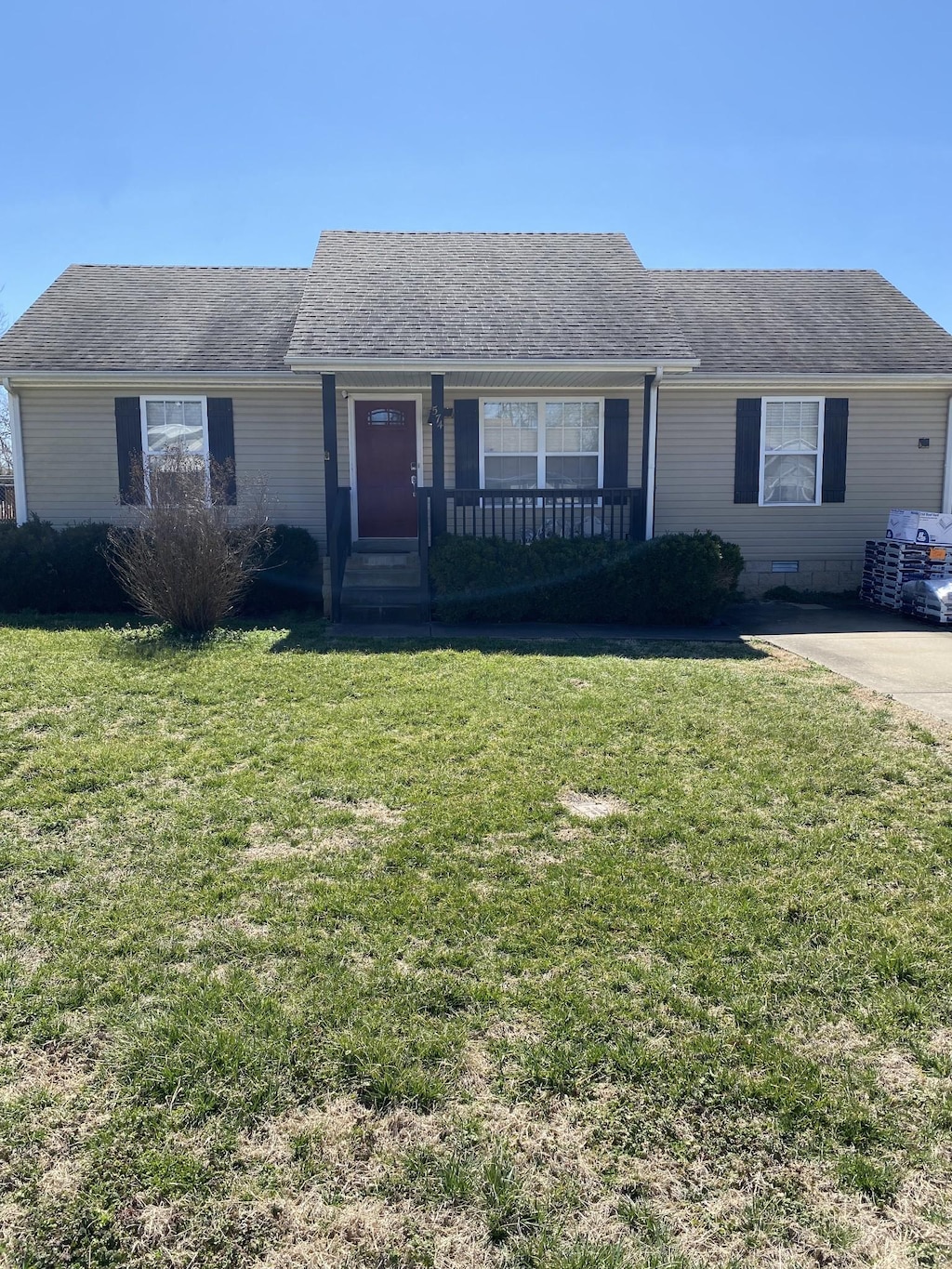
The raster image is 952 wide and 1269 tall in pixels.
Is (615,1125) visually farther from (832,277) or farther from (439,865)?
(832,277)

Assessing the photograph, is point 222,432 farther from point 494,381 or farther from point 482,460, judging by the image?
point 494,381

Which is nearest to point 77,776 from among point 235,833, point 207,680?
point 235,833

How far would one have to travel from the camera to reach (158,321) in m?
13.7

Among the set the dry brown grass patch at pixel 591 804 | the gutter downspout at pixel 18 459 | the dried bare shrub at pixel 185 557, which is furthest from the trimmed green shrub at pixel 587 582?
the gutter downspout at pixel 18 459

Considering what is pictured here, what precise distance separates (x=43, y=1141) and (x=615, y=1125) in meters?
1.58

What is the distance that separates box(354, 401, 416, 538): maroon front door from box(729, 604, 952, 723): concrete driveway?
5.05 metres

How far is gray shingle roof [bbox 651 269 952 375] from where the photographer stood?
1297 cm

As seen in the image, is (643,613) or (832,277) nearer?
(643,613)

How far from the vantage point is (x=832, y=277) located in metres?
16.2

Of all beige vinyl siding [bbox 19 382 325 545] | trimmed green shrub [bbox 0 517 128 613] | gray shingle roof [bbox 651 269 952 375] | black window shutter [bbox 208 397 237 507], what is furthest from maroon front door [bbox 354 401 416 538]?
gray shingle roof [bbox 651 269 952 375]

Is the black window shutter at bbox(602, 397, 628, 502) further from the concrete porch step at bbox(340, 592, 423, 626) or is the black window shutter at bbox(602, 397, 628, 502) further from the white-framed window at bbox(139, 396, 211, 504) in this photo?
the white-framed window at bbox(139, 396, 211, 504)

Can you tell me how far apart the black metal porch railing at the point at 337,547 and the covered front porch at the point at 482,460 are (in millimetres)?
58

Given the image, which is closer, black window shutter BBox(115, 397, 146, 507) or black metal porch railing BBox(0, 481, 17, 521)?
black window shutter BBox(115, 397, 146, 507)

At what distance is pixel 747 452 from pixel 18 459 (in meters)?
10.4
